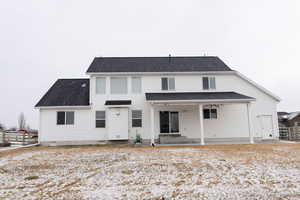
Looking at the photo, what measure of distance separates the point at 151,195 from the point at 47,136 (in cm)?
1294

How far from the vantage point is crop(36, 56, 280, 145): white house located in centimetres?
1401

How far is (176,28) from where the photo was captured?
82.6 feet

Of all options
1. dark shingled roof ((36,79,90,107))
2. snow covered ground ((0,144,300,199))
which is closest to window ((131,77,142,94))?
dark shingled roof ((36,79,90,107))

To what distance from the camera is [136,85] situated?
1502 centimetres

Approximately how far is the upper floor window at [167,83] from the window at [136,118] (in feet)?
9.81

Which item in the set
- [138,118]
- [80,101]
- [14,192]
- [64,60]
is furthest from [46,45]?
[14,192]

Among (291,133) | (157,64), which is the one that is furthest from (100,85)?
(291,133)

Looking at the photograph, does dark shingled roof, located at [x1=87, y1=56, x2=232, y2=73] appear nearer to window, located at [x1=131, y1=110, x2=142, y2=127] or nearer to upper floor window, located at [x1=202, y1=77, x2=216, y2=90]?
upper floor window, located at [x1=202, y1=77, x2=216, y2=90]

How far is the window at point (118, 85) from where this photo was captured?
1479 cm

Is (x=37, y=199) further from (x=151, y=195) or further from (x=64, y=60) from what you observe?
(x=64, y=60)

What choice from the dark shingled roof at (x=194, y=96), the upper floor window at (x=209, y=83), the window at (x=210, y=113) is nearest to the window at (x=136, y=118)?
the dark shingled roof at (x=194, y=96)

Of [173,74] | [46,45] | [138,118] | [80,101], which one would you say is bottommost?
[138,118]

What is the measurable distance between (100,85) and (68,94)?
10.5 feet

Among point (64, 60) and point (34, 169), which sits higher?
point (64, 60)
